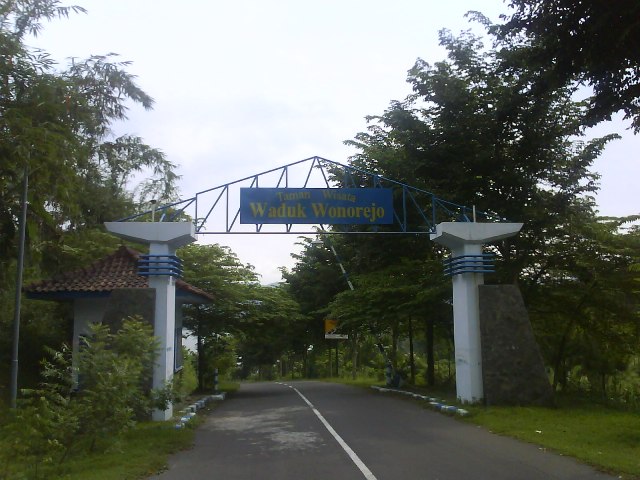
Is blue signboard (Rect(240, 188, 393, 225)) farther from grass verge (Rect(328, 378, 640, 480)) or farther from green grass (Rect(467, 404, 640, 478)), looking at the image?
green grass (Rect(467, 404, 640, 478))

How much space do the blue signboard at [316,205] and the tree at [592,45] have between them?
21.5 feet

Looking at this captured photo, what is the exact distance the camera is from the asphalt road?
845cm

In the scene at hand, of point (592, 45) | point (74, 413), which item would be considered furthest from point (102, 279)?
point (592, 45)

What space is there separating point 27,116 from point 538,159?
14.6 m

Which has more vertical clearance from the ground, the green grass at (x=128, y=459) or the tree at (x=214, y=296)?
the tree at (x=214, y=296)

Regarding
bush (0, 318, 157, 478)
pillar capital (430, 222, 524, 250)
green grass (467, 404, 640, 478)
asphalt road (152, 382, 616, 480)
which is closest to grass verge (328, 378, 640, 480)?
green grass (467, 404, 640, 478)

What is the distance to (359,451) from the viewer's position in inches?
398

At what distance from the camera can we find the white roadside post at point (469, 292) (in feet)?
51.8

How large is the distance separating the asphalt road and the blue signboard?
503 cm

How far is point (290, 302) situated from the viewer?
90.6 ft

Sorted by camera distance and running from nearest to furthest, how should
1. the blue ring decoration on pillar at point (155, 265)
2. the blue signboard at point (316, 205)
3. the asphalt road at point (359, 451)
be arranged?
the asphalt road at point (359, 451) < the blue ring decoration on pillar at point (155, 265) < the blue signboard at point (316, 205)

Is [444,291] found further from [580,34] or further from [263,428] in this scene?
[580,34]

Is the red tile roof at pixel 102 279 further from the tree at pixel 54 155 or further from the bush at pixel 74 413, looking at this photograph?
the bush at pixel 74 413

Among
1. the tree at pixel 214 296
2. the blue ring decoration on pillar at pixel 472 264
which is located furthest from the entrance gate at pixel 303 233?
the tree at pixel 214 296
